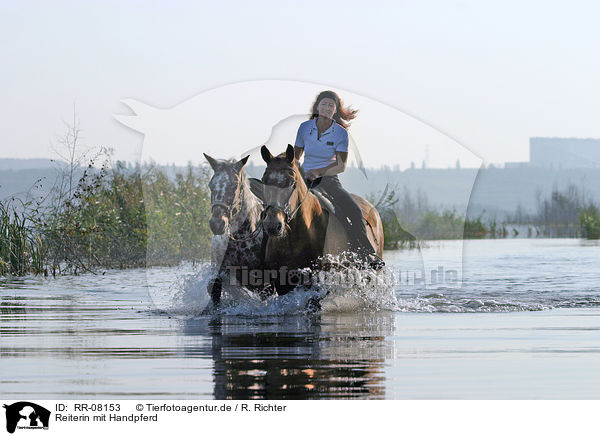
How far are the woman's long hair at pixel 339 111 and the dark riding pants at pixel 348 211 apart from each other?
24.0 inches

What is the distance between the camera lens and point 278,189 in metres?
8.41

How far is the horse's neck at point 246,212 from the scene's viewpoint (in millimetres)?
9016

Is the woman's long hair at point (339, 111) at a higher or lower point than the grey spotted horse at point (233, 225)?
higher

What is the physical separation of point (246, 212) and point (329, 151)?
1239mm

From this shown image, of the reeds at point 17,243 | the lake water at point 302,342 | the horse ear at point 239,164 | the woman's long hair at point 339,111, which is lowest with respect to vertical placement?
the lake water at point 302,342

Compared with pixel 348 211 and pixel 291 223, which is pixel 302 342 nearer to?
pixel 291 223

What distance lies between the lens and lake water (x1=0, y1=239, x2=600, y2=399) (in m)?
6.06

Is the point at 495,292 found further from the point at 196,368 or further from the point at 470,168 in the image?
the point at 196,368

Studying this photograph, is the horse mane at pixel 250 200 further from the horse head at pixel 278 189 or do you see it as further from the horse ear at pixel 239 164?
the horse head at pixel 278 189

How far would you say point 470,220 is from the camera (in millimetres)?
28141

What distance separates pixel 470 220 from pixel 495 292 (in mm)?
14696
